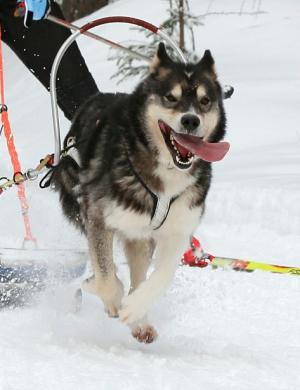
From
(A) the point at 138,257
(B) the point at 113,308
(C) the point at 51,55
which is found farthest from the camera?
(C) the point at 51,55

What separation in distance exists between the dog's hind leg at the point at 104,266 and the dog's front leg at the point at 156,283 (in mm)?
153

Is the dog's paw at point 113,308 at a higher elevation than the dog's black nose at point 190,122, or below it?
below

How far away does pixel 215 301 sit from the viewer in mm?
4609

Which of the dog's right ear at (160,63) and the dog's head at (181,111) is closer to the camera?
the dog's head at (181,111)

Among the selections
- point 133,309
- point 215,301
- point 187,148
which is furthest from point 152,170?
point 215,301

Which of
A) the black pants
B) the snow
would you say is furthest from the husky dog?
the black pants

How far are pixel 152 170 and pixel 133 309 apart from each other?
2.05ft

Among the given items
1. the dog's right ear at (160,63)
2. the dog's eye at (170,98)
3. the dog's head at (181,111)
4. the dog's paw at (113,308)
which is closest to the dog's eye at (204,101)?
the dog's head at (181,111)

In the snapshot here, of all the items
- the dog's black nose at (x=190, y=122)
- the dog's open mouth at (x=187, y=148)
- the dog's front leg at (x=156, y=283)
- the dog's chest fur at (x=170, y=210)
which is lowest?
the dog's front leg at (x=156, y=283)

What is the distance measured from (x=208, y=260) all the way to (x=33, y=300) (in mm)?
944

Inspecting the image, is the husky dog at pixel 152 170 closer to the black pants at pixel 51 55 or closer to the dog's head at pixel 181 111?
the dog's head at pixel 181 111

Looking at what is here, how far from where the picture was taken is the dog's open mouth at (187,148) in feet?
11.0

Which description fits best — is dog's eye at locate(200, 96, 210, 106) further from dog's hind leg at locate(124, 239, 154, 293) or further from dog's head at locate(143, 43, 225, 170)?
dog's hind leg at locate(124, 239, 154, 293)

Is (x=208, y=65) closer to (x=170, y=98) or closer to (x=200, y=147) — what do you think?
(x=170, y=98)
